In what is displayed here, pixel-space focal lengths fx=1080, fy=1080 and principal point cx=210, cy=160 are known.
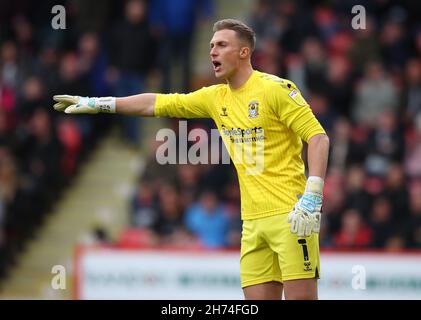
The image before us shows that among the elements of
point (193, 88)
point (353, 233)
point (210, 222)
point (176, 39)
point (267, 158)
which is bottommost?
point (353, 233)

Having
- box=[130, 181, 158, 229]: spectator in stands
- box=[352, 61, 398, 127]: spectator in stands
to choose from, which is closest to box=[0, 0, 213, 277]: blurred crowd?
box=[130, 181, 158, 229]: spectator in stands

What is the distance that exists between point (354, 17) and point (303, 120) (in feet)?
28.0

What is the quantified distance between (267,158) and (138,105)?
1208 millimetres

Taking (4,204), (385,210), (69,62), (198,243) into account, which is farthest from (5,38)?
(385,210)

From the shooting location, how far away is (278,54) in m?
16.5

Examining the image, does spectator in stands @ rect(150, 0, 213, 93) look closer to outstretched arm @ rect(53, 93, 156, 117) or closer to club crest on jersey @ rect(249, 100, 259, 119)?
outstretched arm @ rect(53, 93, 156, 117)

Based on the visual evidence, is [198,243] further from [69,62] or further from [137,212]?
[69,62]

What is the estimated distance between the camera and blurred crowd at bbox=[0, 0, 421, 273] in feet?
48.4

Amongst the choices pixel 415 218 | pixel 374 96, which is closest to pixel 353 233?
pixel 415 218

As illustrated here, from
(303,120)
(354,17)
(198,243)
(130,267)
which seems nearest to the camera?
(303,120)

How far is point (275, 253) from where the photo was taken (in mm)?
8422

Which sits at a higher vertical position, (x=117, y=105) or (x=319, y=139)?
(x=117, y=105)

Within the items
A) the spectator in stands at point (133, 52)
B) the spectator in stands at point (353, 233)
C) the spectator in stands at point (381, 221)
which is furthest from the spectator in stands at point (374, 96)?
the spectator in stands at point (133, 52)

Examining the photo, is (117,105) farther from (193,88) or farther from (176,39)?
(176,39)
